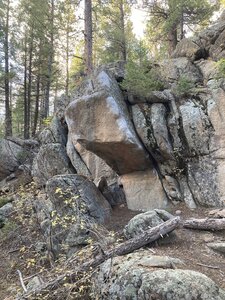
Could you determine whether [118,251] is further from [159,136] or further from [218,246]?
[159,136]

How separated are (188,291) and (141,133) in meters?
5.76

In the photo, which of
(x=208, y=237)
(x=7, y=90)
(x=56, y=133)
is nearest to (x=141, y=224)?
(x=208, y=237)

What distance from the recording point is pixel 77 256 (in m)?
5.47

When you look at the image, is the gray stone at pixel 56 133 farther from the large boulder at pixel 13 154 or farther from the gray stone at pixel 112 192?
the gray stone at pixel 112 192

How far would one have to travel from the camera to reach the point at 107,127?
8.60 m

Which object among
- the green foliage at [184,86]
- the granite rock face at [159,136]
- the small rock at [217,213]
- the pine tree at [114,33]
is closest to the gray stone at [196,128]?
the granite rock face at [159,136]

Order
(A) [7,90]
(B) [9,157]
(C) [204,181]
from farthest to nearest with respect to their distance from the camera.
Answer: (A) [7,90] → (B) [9,157] → (C) [204,181]

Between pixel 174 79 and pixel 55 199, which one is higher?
pixel 174 79

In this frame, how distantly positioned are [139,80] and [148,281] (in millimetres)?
6695

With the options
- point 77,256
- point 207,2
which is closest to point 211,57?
point 207,2

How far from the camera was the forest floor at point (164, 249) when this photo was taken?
5359mm

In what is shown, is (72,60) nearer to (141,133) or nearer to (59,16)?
(59,16)

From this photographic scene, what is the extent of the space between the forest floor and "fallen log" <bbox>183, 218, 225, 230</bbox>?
0.37 feet

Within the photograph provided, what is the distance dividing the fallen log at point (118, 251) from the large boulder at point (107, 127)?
3018mm
